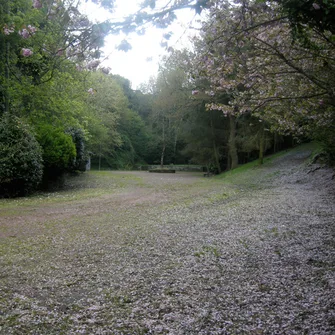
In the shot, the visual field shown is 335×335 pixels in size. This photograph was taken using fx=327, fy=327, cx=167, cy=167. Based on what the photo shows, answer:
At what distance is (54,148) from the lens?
1284 centimetres

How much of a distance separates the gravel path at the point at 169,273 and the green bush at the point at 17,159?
12.6ft

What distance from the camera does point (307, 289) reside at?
3080mm

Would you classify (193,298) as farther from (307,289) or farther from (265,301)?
(307,289)

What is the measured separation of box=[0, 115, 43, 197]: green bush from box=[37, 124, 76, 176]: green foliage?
1.06m

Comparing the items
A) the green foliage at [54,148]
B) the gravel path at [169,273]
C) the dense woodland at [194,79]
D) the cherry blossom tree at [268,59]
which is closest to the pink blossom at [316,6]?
the dense woodland at [194,79]

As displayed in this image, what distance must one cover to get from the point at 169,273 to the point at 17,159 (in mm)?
8772

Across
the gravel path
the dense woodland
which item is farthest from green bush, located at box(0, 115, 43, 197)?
the gravel path

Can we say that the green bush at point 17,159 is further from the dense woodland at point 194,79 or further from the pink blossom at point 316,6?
the pink blossom at point 316,6

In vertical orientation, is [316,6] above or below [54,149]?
above

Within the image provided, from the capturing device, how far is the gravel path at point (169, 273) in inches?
99.3

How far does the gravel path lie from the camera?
2521 mm

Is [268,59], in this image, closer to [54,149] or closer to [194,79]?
[194,79]

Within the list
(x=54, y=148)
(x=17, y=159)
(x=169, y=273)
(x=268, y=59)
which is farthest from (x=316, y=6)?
(x=54, y=148)

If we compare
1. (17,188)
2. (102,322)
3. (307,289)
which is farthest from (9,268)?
(17,188)
